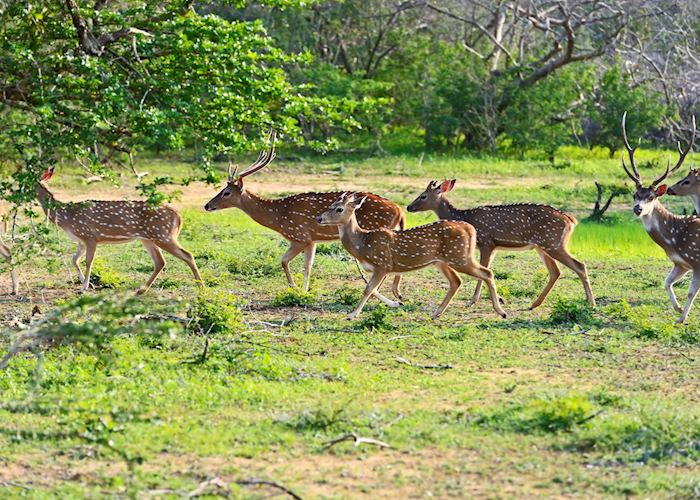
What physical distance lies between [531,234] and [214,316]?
3506 mm

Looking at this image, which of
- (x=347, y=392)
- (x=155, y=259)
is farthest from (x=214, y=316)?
(x=155, y=259)

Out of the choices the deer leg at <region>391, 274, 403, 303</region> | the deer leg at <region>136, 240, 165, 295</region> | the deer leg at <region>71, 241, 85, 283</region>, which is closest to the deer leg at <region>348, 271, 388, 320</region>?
the deer leg at <region>391, 274, 403, 303</region>

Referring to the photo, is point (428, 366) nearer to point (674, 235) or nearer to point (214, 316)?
point (214, 316)

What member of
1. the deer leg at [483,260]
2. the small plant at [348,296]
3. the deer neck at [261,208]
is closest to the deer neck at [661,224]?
the deer leg at [483,260]

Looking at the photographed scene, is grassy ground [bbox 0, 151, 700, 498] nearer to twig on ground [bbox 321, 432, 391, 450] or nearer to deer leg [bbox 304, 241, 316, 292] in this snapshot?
twig on ground [bbox 321, 432, 391, 450]

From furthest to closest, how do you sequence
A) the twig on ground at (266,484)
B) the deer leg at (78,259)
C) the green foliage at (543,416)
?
the deer leg at (78,259) → the green foliage at (543,416) → the twig on ground at (266,484)

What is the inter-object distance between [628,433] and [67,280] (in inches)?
293

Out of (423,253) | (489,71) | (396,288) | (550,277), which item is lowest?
(396,288)

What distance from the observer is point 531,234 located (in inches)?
479

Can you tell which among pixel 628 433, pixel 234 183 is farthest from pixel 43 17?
pixel 628 433

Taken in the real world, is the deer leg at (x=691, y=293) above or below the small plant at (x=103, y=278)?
above

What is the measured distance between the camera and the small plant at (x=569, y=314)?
433 inches

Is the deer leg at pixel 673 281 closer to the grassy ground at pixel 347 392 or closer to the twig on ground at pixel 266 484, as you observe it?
the grassy ground at pixel 347 392

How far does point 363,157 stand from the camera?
84.9 feet
